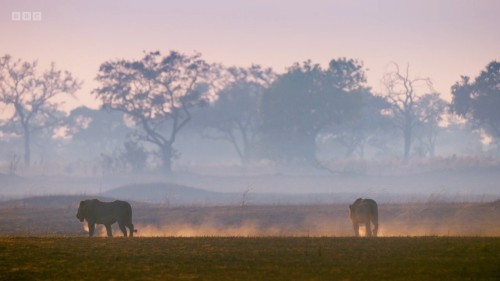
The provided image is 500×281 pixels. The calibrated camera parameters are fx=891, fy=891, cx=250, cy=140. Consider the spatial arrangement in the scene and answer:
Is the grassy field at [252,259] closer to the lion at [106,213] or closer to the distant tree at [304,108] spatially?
the lion at [106,213]

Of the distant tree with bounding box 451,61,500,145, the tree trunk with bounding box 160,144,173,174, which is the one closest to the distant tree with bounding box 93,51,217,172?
the tree trunk with bounding box 160,144,173,174

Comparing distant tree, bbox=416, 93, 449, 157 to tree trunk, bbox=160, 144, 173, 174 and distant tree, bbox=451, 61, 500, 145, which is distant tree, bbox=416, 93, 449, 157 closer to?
distant tree, bbox=451, 61, 500, 145

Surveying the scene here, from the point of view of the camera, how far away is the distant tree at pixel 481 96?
364 ft

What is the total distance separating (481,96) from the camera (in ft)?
366

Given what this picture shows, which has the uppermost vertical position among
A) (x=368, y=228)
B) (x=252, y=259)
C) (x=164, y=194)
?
(x=164, y=194)

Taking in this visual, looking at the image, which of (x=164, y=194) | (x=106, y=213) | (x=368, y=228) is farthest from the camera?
(x=164, y=194)

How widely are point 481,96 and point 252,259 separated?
3703 inches

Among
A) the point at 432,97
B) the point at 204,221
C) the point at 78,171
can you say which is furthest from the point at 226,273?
the point at 432,97

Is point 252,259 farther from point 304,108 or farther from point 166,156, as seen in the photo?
point 304,108

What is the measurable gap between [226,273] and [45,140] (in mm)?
168377

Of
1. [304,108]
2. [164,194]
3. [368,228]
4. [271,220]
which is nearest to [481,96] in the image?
[304,108]

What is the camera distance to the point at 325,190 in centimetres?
9481

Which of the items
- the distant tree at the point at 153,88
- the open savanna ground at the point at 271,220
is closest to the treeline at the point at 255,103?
the distant tree at the point at 153,88

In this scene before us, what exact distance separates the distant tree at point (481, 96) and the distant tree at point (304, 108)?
487 inches
